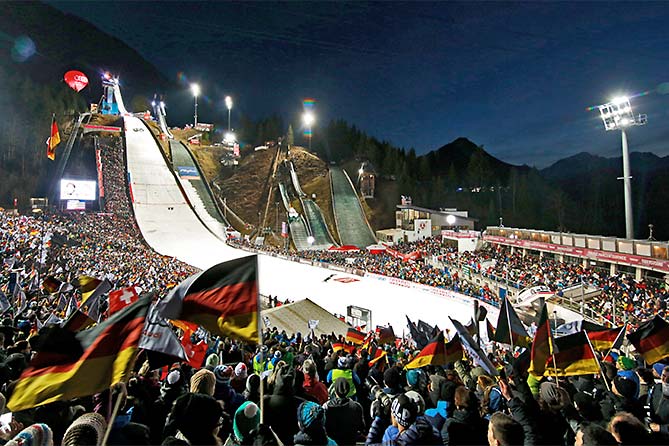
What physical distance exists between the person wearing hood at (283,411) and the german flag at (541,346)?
9.85 feet

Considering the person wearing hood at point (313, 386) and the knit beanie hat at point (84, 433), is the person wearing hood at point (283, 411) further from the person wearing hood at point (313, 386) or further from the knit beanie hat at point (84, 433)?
the knit beanie hat at point (84, 433)

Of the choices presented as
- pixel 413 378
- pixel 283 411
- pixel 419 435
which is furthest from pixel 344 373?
pixel 419 435

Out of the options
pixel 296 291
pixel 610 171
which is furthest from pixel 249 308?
pixel 610 171

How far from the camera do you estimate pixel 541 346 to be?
440 centimetres

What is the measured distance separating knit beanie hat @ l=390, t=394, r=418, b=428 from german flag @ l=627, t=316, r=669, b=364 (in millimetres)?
4355

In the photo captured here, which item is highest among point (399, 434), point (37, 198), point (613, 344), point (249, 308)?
point (37, 198)

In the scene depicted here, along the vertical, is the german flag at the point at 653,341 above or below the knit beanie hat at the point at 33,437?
below

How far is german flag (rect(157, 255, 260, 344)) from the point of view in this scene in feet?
10.5

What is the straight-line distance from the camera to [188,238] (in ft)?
→ 127

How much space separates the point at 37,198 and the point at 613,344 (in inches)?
2001

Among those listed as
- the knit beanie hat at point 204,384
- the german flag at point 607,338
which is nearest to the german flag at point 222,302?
the knit beanie hat at point 204,384

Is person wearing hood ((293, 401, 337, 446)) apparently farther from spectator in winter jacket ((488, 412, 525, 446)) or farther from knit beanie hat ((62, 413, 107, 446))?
knit beanie hat ((62, 413, 107, 446))

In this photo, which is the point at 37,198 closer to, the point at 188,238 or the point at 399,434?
the point at 188,238

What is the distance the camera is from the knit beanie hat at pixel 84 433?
1866mm
